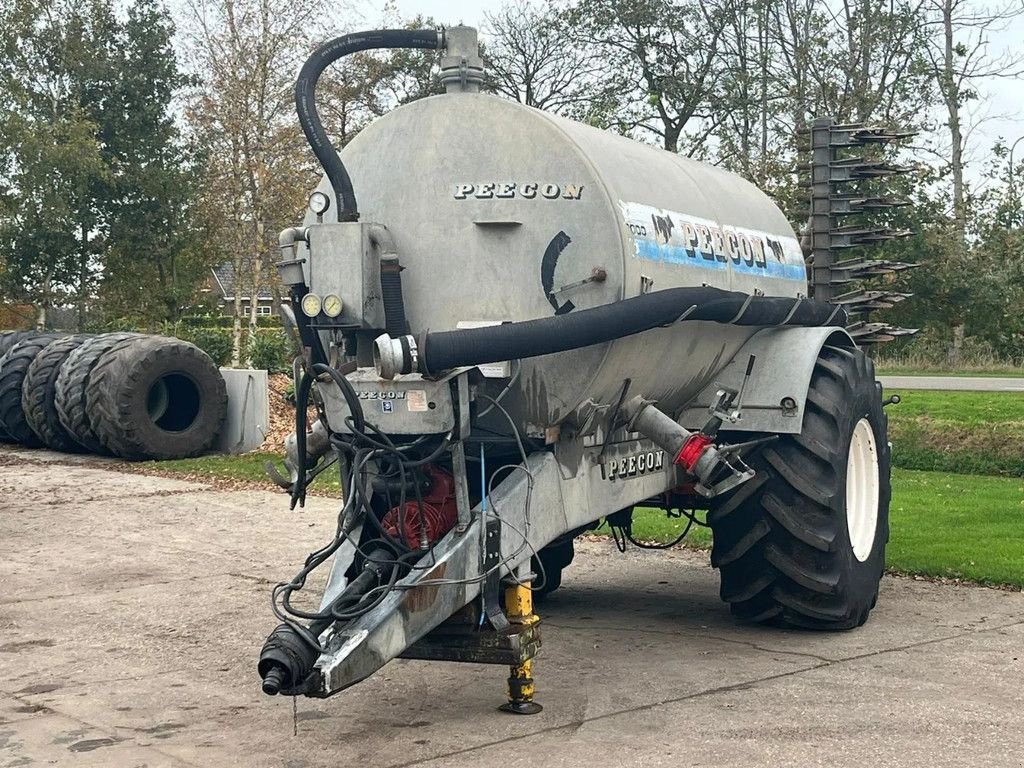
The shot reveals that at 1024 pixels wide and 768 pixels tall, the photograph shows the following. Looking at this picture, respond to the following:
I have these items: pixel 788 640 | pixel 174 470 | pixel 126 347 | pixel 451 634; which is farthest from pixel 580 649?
pixel 126 347

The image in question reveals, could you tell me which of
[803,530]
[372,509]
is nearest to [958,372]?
[803,530]

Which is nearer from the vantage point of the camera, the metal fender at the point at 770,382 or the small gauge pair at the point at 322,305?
the small gauge pair at the point at 322,305

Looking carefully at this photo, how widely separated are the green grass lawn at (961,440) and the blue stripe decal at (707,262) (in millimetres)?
6825

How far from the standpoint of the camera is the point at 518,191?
20.7 ft

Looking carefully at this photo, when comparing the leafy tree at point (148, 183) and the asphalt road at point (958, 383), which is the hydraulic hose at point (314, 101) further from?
the leafy tree at point (148, 183)

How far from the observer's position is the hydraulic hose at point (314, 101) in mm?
6340

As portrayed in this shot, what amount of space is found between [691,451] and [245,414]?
13.4 meters

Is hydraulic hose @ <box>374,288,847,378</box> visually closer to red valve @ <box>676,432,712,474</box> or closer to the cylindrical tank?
the cylindrical tank

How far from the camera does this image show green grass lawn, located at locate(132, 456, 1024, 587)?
31.4ft

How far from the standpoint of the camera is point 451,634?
19.7 ft

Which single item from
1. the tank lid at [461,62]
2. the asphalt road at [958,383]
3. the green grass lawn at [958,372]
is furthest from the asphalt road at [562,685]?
the green grass lawn at [958,372]

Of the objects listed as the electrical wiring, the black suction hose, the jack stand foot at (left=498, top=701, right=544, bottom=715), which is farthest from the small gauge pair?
the jack stand foot at (left=498, top=701, right=544, bottom=715)

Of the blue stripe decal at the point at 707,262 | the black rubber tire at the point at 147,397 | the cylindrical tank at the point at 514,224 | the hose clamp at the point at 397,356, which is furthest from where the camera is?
the black rubber tire at the point at 147,397

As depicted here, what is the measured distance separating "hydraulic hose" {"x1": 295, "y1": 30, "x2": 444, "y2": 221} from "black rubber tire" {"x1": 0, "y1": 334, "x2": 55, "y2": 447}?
1458cm
